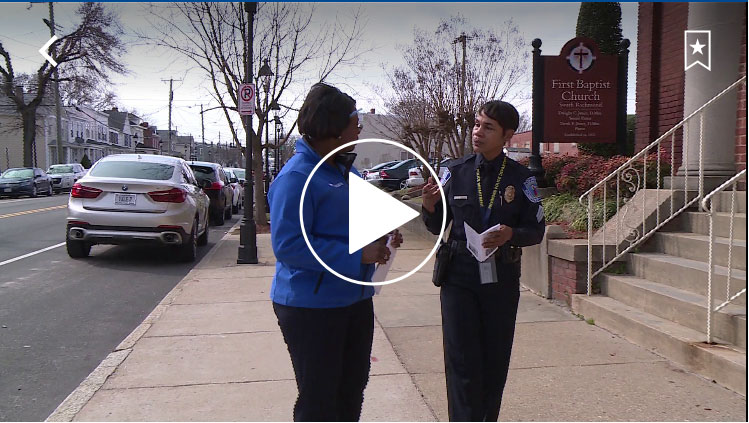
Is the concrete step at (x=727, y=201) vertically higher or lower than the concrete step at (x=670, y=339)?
higher

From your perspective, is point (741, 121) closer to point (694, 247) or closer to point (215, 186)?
point (694, 247)

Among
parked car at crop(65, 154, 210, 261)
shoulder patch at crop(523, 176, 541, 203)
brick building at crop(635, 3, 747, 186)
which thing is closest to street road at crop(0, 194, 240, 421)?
parked car at crop(65, 154, 210, 261)

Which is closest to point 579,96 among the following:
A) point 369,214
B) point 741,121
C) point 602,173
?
point 602,173

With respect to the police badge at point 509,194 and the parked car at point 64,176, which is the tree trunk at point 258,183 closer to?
the police badge at point 509,194

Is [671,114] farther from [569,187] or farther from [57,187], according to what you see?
[57,187]

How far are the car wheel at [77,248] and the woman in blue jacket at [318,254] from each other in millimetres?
8607

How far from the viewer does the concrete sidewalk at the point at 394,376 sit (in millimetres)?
3818

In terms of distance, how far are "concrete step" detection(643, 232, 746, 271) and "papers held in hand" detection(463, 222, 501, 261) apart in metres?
3.03

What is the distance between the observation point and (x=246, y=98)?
9906mm

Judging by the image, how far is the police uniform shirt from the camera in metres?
3.11

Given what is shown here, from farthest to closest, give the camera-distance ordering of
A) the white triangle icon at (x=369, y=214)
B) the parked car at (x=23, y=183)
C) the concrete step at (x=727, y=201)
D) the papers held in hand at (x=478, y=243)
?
the parked car at (x=23, y=183) → the concrete step at (x=727, y=201) → the papers held in hand at (x=478, y=243) → the white triangle icon at (x=369, y=214)

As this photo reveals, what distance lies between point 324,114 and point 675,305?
Result: 12.5 ft
